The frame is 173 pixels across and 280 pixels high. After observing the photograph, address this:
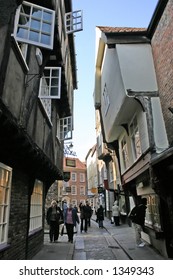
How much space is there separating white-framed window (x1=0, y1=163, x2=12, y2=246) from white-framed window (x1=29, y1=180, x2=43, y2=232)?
2.66 meters

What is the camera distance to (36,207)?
9.12 meters

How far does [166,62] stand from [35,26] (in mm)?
4415

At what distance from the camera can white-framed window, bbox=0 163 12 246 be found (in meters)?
5.30

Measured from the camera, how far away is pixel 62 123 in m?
13.8

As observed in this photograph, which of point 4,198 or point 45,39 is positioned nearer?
point 4,198

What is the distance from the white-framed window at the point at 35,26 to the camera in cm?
547

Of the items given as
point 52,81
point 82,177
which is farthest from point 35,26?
point 82,177

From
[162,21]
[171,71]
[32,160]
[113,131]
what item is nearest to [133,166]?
[113,131]

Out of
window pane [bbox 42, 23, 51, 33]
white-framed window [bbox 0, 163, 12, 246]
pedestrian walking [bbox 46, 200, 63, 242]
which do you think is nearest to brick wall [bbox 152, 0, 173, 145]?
window pane [bbox 42, 23, 51, 33]

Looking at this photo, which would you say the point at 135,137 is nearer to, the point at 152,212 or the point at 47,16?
the point at 152,212

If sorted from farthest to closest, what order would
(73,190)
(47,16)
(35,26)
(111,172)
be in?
(73,190) → (111,172) → (47,16) → (35,26)

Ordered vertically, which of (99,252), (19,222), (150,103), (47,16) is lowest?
(99,252)
